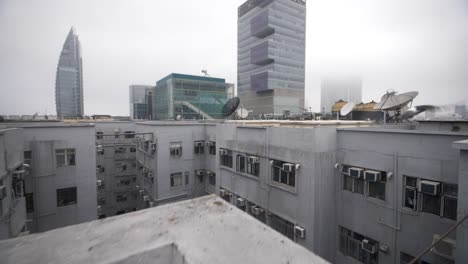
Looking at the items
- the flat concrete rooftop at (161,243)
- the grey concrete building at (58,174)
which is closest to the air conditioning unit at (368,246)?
the flat concrete rooftop at (161,243)

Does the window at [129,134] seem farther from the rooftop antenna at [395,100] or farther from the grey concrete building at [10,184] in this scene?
the rooftop antenna at [395,100]

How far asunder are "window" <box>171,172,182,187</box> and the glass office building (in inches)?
1283

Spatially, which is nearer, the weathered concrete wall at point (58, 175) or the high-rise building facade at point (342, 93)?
the weathered concrete wall at point (58, 175)

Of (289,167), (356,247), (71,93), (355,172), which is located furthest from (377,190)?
(71,93)

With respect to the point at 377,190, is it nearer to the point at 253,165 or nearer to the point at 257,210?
the point at 257,210

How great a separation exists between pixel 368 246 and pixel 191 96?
50799mm

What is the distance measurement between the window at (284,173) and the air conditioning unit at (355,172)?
2.27m

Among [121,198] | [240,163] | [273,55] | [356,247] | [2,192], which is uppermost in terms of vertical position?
[273,55]

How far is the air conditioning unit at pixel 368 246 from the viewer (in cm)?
806

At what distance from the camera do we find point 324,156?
29.3 feet

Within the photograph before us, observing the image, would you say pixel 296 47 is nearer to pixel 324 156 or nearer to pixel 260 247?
pixel 324 156

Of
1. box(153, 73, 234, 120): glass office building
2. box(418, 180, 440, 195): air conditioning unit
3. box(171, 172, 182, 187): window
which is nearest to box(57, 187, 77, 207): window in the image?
box(171, 172, 182, 187): window

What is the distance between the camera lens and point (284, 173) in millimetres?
10188

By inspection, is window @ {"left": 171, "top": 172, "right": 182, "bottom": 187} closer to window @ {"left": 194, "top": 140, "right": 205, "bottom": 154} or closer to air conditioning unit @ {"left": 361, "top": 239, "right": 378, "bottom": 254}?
window @ {"left": 194, "top": 140, "right": 205, "bottom": 154}
